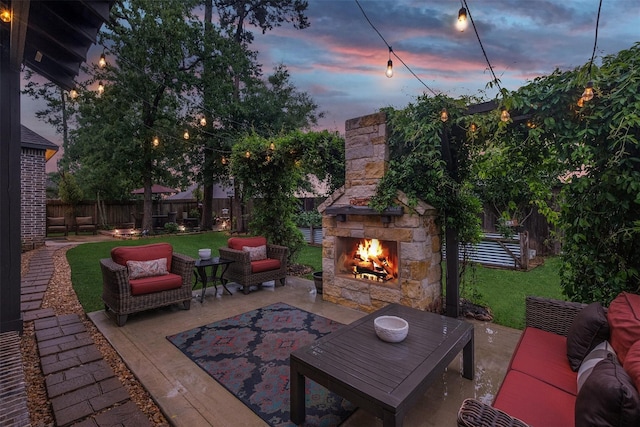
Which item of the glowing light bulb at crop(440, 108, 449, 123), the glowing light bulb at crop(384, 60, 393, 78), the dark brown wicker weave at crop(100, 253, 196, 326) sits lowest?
the dark brown wicker weave at crop(100, 253, 196, 326)

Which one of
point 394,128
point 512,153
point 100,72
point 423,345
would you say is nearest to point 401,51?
point 394,128

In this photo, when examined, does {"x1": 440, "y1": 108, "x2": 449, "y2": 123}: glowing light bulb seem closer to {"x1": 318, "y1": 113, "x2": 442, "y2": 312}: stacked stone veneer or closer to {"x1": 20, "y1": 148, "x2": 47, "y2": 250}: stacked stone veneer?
{"x1": 318, "y1": 113, "x2": 442, "y2": 312}: stacked stone veneer

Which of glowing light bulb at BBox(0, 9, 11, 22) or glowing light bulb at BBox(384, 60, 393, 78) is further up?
glowing light bulb at BBox(384, 60, 393, 78)

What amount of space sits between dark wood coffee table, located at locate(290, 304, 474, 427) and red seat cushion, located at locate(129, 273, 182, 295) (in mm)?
2639

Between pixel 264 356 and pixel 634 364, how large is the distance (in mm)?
2654

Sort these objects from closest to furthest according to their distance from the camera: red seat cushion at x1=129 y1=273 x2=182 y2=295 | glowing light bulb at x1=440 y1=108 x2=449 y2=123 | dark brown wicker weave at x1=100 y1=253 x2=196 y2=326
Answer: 1. glowing light bulb at x1=440 y1=108 x2=449 y2=123
2. dark brown wicker weave at x1=100 y1=253 x2=196 y2=326
3. red seat cushion at x1=129 y1=273 x2=182 y2=295

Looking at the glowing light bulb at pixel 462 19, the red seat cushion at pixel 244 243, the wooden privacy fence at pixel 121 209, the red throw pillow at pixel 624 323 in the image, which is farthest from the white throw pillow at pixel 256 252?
the wooden privacy fence at pixel 121 209

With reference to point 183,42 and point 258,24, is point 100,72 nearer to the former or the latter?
point 183,42

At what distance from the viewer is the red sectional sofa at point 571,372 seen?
3.80 ft

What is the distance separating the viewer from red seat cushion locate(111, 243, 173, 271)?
3980 millimetres

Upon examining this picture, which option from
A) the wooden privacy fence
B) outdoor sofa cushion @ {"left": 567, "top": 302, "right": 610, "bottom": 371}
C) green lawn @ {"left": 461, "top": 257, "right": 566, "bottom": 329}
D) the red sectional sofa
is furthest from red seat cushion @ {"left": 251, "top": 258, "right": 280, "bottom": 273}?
→ the wooden privacy fence

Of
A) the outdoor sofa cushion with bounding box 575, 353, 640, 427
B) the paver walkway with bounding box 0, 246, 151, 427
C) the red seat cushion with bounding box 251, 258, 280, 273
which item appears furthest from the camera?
the red seat cushion with bounding box 251, 258, 280, 273

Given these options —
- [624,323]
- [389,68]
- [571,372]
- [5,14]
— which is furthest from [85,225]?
[624,323]

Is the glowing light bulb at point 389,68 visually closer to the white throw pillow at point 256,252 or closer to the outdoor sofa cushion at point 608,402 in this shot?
the white throw pillow at point 256,252
